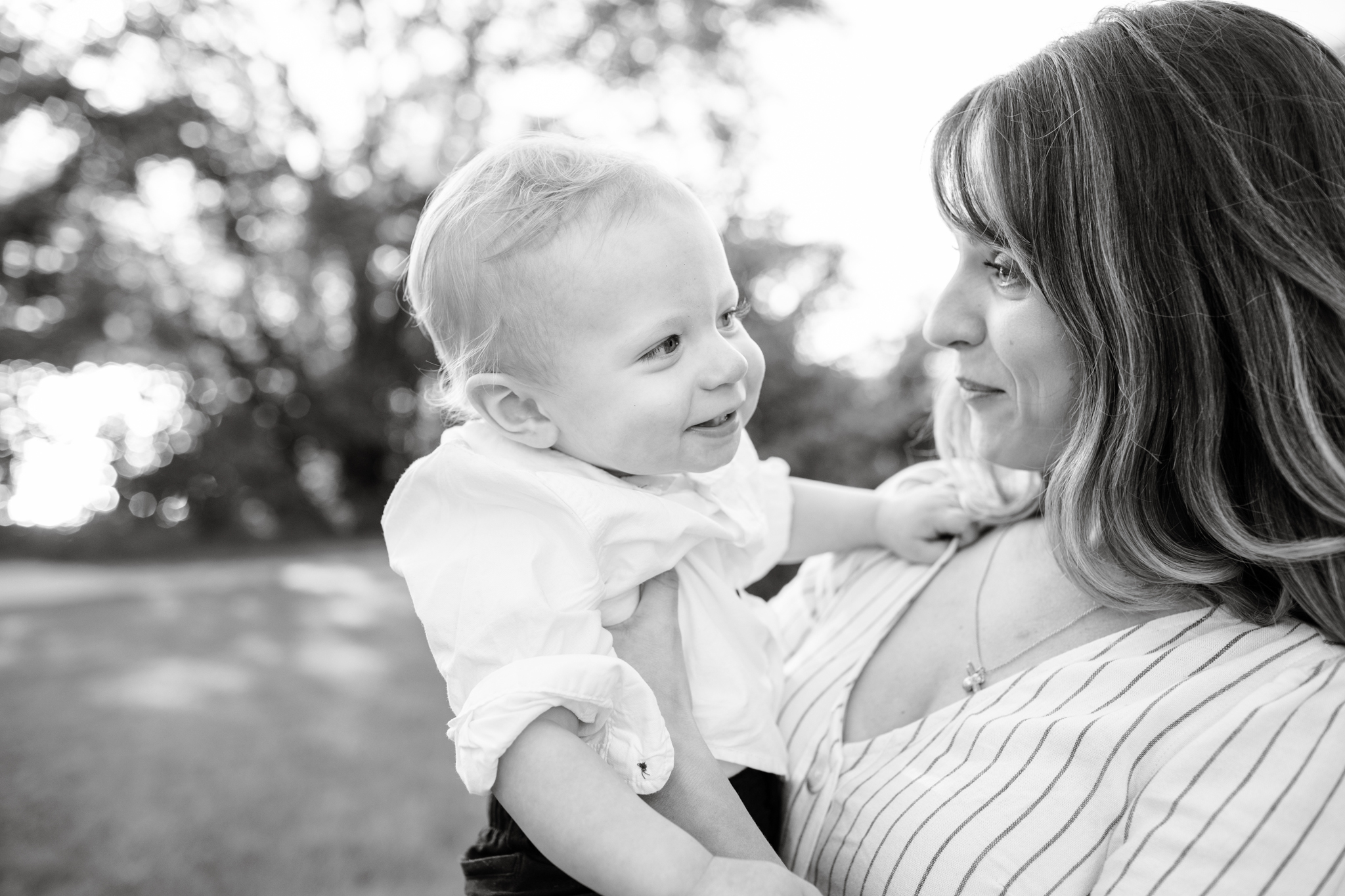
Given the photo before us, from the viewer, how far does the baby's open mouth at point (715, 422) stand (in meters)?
1.47

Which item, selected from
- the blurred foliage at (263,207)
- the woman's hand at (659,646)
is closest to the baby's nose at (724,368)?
the woman's hand at (659,646)

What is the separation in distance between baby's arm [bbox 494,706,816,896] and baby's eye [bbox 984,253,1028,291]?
901 millimetres

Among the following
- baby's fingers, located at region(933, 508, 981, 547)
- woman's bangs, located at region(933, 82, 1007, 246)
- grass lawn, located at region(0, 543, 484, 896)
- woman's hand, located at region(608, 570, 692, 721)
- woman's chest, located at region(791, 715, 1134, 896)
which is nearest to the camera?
woman's chest, located at region(791, 715, 1134, 896)

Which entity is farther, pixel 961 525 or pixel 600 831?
pixel 961 525

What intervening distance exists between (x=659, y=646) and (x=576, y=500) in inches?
9.2

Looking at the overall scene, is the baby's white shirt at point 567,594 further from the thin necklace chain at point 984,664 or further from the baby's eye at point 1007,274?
the baby's eye at point 1007,274

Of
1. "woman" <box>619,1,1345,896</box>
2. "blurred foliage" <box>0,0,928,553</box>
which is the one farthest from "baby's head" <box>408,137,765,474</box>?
"blurred foliage" <box>0,0,928,553</box>

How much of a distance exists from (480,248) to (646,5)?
11.8 m

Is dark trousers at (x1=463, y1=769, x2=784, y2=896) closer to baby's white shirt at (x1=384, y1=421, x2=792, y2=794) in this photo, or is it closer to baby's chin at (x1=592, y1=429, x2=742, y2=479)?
baby's white shirt at (x1=384, y1=421, x2=792, y2=794)

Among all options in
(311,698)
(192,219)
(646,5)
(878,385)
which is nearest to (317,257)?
(192,219)

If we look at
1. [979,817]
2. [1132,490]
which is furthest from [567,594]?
[1132,490]

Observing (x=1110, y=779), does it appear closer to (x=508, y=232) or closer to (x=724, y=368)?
(x=724, y=368)

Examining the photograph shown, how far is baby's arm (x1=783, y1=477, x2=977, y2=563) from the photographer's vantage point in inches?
73.5

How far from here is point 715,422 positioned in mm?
1486
